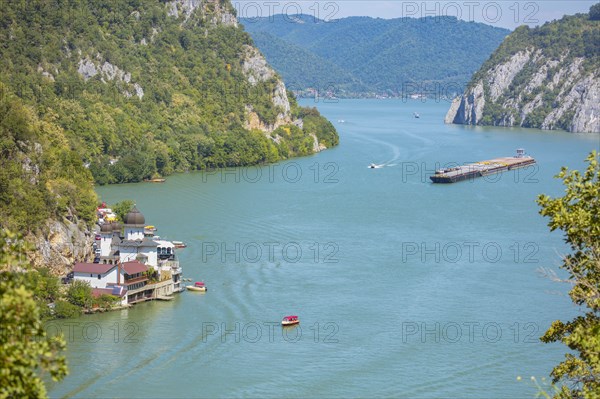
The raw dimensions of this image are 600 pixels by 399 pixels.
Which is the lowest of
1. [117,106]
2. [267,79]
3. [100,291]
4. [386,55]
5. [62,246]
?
[100,291]

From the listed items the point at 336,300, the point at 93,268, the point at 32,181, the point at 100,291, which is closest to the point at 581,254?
the point at 336,300

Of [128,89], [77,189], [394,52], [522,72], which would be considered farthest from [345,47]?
[77,189]

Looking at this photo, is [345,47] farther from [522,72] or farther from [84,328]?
[84,328]

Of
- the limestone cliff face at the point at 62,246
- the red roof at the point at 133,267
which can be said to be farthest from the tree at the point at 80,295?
the limestone cliff face at the point at 62,246

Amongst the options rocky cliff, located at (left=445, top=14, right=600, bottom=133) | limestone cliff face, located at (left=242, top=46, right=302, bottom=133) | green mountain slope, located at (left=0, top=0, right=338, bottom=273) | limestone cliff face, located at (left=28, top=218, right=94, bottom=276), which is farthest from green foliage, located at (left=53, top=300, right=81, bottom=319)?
rocky cliff, located at (left=445, top=14, right=600, bottom=133)

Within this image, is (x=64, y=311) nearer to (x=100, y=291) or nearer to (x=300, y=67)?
(x=100, y=291)

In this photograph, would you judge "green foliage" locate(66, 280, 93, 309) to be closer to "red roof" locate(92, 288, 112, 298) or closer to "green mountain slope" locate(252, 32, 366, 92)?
"red roof" locate(92, 288, 112, 298)

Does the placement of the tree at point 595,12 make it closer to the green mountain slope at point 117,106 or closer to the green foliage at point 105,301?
the green mountain slope at point 117,106
